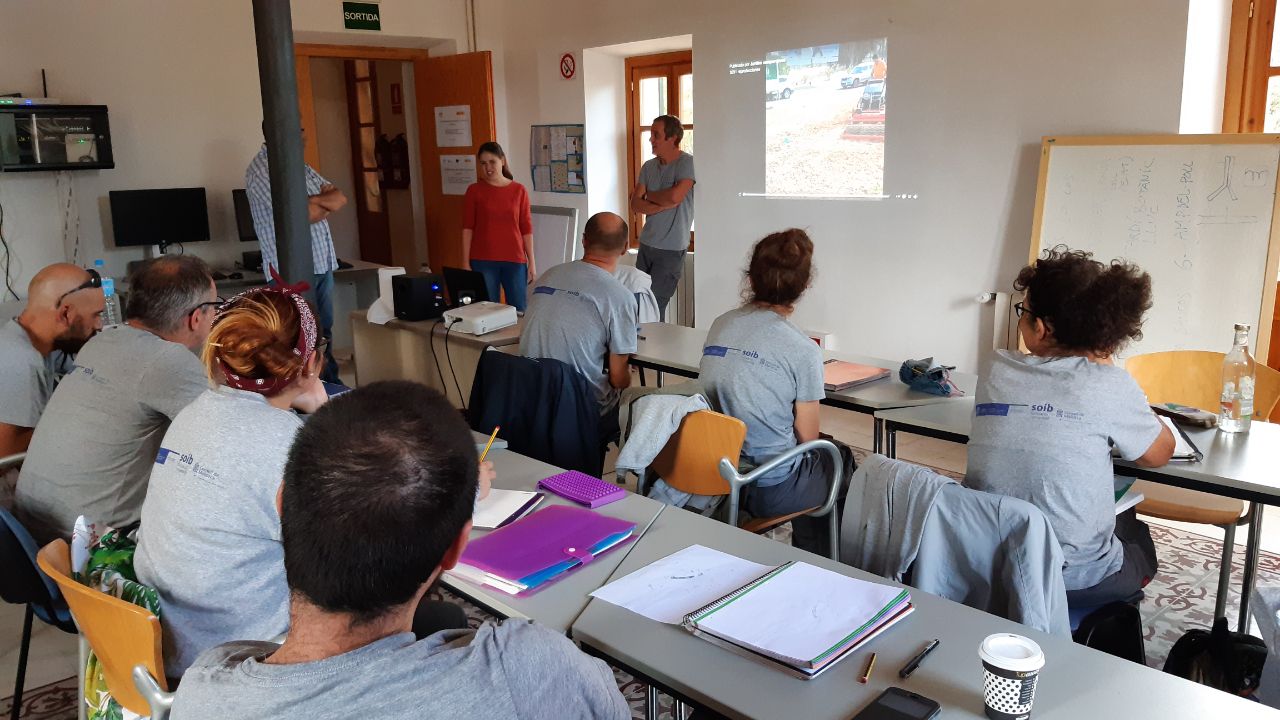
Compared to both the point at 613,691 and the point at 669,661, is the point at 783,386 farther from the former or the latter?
the point at 613,691

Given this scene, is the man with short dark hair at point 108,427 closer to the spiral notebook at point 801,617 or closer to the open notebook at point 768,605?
the open notebook at point 768,605

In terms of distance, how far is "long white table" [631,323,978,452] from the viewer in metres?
2.99

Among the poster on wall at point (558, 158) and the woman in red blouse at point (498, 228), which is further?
the poster on wall at point (558, 158)

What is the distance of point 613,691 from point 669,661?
335mm

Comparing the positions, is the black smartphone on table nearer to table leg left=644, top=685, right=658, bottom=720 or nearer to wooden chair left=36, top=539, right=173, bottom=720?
table leg left=644, top=685, right=658, bottom=720

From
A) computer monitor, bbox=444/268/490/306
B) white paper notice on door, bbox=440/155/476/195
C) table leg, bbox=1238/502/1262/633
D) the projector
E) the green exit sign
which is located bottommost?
table leg, bbox=1238/502/1262/633

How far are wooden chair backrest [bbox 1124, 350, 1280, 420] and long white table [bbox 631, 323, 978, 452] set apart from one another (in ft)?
1.86

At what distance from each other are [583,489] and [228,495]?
0.81 metres

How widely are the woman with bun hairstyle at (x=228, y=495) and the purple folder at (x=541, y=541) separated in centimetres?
39

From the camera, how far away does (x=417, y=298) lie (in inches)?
182

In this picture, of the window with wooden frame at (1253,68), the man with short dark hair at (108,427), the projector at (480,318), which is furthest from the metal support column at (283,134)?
the window with wooden frame at (1253,68)

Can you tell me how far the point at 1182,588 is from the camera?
3184mm

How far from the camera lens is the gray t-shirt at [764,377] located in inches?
109

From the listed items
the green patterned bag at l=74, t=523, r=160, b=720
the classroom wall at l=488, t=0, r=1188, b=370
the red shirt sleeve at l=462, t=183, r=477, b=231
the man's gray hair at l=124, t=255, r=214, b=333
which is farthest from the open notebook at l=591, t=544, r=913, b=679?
the red shirt sleeve at l=462, t=183, r=477, b=231
